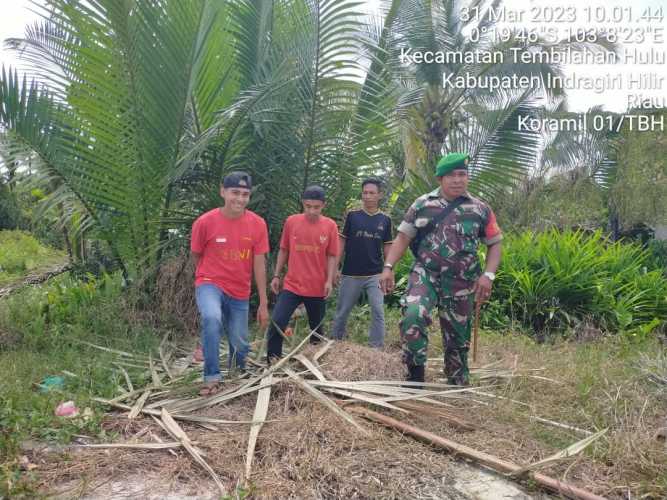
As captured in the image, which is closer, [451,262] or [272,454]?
[272,454]

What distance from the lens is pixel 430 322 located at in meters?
3.78

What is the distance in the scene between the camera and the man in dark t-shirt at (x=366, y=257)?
489 cm

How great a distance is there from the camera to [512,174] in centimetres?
685

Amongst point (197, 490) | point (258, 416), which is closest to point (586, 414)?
point (258, 416)

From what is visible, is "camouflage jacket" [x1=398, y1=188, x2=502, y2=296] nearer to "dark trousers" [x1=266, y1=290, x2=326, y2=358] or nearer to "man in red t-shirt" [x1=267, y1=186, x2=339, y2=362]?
"man in red t-shirt" [x1=267, y1=186, x2=339, y2=362]

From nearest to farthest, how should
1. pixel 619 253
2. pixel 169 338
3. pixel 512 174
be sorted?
pixel 169 338 → pixel 512 174 → pixel 619 253

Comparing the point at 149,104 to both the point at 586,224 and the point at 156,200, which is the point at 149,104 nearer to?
the point at 156,200

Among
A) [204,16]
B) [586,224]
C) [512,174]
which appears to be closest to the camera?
[204,16]

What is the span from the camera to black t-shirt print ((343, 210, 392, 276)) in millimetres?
4902

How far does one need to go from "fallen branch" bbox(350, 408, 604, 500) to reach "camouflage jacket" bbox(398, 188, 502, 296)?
1063 mm

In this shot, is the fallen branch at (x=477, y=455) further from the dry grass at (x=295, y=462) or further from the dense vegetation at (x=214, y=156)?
the dense vegetation at (x=214, y=156)

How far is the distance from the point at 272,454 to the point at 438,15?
1044 cm

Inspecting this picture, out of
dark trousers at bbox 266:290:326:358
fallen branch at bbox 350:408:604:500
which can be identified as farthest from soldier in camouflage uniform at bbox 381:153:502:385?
dark trousers at bbox 266:290:326:358

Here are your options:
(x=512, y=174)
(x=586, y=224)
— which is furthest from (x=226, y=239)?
(x=586, y=224)
